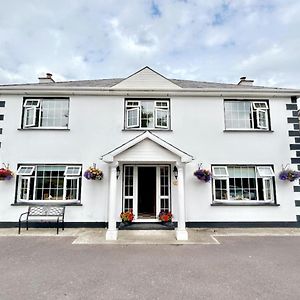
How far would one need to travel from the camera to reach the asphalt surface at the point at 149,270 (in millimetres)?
3779

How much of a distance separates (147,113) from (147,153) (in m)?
2.15

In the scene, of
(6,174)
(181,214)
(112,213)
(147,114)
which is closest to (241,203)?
(181,214)

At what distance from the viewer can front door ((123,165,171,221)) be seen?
28.0 ft

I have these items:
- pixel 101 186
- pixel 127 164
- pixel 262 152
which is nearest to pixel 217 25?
pixel 262 152

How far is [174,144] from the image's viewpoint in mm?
8773

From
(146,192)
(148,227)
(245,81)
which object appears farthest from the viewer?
(245,81)

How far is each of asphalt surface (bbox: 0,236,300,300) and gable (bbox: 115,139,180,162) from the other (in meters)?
2.91

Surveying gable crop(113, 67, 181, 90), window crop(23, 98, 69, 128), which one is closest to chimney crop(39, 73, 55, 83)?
window crop(23, 98, 69, 128)

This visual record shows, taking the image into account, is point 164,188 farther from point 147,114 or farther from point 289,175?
point 289,175

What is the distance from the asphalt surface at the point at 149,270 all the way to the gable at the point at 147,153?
291 centimetres

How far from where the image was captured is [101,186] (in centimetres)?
845

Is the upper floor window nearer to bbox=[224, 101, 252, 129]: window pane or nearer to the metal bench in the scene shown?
bbox=[224, 101, 252, 129]: window pane

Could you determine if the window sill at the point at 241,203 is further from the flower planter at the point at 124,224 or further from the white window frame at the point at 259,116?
the flower planter at the point at 124,224

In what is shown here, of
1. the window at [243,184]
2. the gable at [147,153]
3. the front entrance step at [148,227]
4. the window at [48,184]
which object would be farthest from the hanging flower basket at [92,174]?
the window at [243,184]
